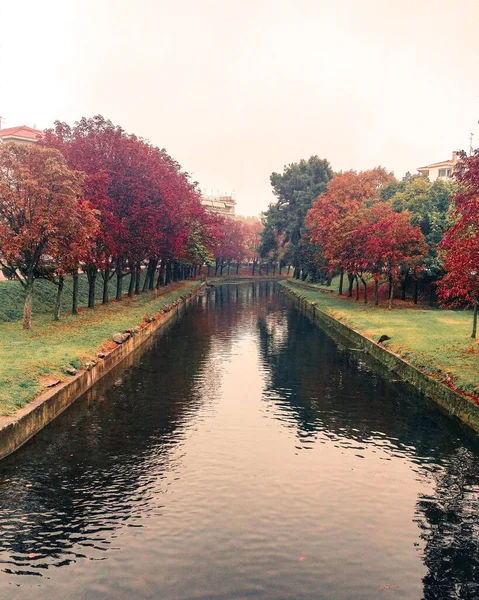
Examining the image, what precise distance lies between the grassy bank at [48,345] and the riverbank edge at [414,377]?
14.2 m

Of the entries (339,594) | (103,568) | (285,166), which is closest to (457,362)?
(339,594)

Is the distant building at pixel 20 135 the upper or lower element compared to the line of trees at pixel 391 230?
upper

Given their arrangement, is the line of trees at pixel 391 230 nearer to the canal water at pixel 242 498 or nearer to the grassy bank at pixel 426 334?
the grassy bank at pixel 426 334

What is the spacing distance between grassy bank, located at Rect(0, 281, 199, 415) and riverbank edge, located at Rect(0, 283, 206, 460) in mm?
375

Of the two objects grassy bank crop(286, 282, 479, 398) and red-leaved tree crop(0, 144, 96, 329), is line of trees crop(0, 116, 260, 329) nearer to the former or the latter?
red-leaved tree crop(0, 144, 96, 329)

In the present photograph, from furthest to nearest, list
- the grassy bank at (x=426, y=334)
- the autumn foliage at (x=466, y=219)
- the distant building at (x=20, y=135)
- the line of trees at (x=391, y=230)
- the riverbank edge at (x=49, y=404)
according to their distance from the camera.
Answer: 1. the distant building at (x=20, y=135)
2. the grassy bank at (x=426, y=334)
3. the line of trees at (x=391, y=230)
4. the autumn foliage at (x=466, y=219)
5. the riverbank edge at (x=49, y=404)

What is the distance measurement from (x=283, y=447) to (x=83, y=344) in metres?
13.8

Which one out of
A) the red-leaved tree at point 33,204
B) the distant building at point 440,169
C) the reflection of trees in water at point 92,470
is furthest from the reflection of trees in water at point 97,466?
the distant building at point 440,169

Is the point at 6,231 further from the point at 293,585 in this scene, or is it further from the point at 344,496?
the point at 293,585

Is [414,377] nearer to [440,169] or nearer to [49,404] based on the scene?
[49,404]

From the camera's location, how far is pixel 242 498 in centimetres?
1286

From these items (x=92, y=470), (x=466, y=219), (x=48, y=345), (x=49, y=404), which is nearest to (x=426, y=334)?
(x=466, y=219)

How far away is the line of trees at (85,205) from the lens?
30.7 m

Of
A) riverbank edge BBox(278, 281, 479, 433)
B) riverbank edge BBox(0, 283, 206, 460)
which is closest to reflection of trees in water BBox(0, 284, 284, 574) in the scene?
riverbank edge BBox(0, 283, 206, 460)
